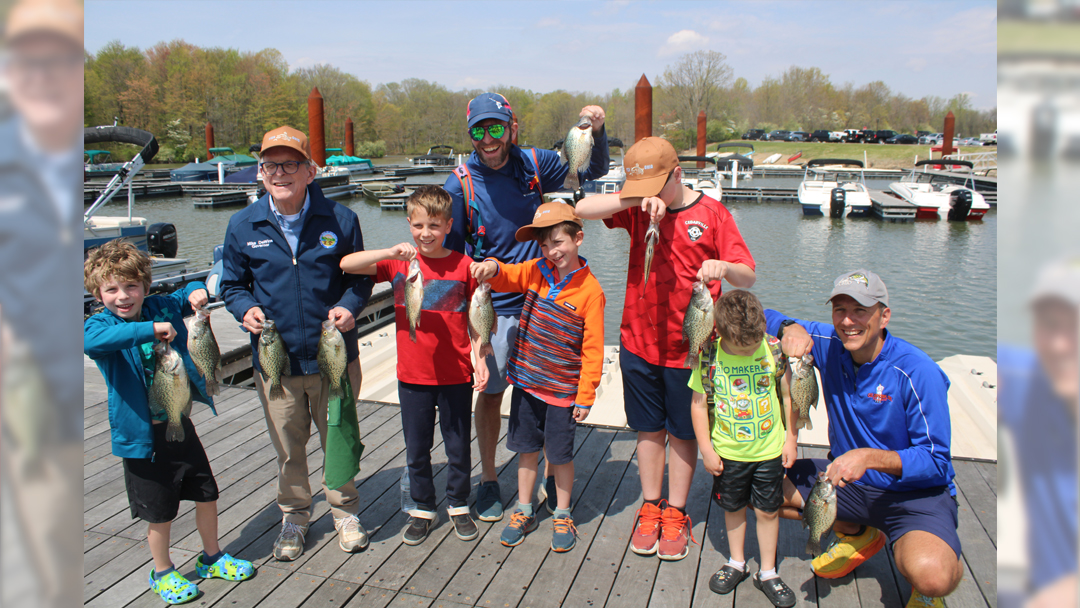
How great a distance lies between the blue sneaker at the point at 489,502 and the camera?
400 cm

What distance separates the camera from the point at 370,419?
5625mm

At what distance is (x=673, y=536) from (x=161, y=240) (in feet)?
47.4

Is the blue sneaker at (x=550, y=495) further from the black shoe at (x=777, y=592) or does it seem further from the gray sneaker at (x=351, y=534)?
the black shoe at (x=777, y=592)

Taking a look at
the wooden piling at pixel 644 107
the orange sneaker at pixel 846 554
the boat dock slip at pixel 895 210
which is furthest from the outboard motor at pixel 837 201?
the orange sneaker at pixel 846 554

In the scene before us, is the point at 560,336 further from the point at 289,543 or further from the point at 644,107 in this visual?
the point at 644,107

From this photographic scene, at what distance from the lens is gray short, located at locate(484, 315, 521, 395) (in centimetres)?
393

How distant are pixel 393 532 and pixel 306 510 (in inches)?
20.6

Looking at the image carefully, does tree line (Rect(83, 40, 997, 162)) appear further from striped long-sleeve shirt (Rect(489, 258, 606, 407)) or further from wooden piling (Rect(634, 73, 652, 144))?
striped long-sleeve shirt (Rect(489, 258, 606, 407))

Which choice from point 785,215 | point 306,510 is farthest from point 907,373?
point 785,215

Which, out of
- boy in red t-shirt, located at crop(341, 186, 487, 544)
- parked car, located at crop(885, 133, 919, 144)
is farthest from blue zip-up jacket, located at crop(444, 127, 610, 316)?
parked car, located at crop(885, 133, 919, 144)

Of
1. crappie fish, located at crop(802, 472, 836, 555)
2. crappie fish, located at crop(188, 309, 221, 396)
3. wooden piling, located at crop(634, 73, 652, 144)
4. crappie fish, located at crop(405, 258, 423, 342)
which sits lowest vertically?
crappie fish, located at crop(802, 472, 836, 555)

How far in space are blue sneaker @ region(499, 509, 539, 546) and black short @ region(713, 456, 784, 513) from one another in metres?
1.16

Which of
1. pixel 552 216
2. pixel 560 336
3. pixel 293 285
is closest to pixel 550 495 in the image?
pixel 560 336

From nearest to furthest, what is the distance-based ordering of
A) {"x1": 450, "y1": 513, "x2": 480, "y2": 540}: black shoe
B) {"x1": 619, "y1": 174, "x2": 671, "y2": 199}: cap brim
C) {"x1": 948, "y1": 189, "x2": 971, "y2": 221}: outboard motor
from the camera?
{"x1": 619, "y1": 174, "x2": 671, "y2": 199}: cap brim < {"x1": 450, "y1": 513, "x2": 480, "y2": 540}: black shoe < {"x1": 948, "y1": 189, "x2": 971, "y2": 221}: outboard motor
